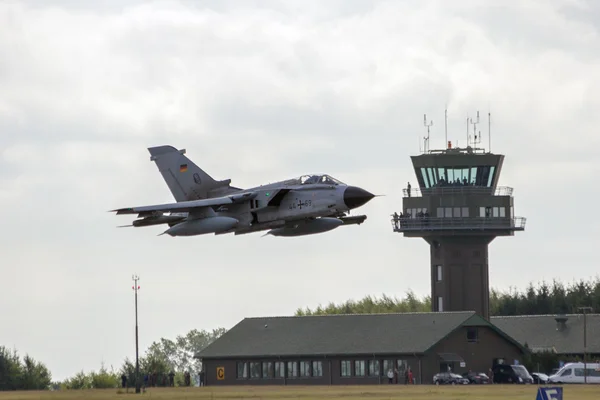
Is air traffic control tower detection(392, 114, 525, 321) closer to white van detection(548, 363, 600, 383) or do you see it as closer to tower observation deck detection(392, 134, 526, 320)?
tower observation deck detection(392, 134, 526, 320)

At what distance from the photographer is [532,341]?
124m

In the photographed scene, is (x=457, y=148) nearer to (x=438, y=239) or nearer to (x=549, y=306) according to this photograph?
(x=438, y=239)

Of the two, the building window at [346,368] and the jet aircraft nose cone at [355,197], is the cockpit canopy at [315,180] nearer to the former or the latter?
the jet aircraft nose cone at [355,197]

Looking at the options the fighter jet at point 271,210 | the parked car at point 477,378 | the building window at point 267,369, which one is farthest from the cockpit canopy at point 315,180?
the building window at point 267,369

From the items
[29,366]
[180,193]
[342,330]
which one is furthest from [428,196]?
[180,193]

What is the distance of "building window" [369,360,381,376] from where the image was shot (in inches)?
4377

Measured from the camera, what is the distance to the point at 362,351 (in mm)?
112312

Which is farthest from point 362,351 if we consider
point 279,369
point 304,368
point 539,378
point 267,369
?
point 539,378

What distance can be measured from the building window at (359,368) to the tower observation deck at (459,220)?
46.8 ft

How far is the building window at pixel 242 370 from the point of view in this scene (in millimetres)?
116438

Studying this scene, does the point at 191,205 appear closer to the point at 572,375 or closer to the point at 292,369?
the point at 572,375

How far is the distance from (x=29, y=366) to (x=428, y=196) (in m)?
34.5

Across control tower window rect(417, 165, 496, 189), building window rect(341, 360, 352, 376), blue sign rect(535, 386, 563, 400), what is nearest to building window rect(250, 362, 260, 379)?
building window rect(341, 360, 352, 376)

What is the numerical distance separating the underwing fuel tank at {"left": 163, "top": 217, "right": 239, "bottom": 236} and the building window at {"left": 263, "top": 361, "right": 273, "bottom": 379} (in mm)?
44836
